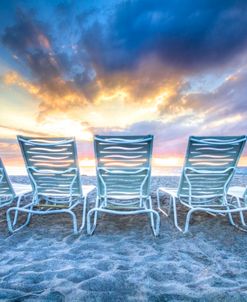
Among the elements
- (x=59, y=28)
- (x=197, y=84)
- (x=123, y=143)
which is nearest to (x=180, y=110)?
(x=197, y=84)

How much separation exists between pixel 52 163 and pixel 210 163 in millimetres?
2500

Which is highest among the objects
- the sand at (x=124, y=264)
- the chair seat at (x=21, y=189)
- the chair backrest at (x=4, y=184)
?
the chair backrest at (x=4, y=184)

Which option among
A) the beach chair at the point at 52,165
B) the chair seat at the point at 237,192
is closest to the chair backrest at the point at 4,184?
the beach chair at the point at 52,165

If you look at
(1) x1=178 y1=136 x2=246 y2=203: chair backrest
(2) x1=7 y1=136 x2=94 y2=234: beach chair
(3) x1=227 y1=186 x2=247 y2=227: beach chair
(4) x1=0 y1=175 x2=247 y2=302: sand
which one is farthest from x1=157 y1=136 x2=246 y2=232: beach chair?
(2) x1=7 y1=136 x2=94 y2=234: beach chair

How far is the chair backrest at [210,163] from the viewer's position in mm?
3254

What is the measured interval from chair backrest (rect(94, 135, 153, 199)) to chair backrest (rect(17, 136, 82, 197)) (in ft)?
1.30

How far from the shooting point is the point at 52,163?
11.0 ft

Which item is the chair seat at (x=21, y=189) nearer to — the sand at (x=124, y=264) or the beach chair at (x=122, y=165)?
the sand at (x=124, y=264)

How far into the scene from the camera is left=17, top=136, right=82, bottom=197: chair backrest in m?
3.28

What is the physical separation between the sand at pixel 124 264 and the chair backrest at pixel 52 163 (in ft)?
2.26

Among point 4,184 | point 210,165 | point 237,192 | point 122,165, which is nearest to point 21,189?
point 4,184

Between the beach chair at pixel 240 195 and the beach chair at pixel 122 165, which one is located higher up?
the beach chair at pixel 122 165

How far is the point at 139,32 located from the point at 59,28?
151 inches

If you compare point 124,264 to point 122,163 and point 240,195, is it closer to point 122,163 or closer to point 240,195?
point 122,163
